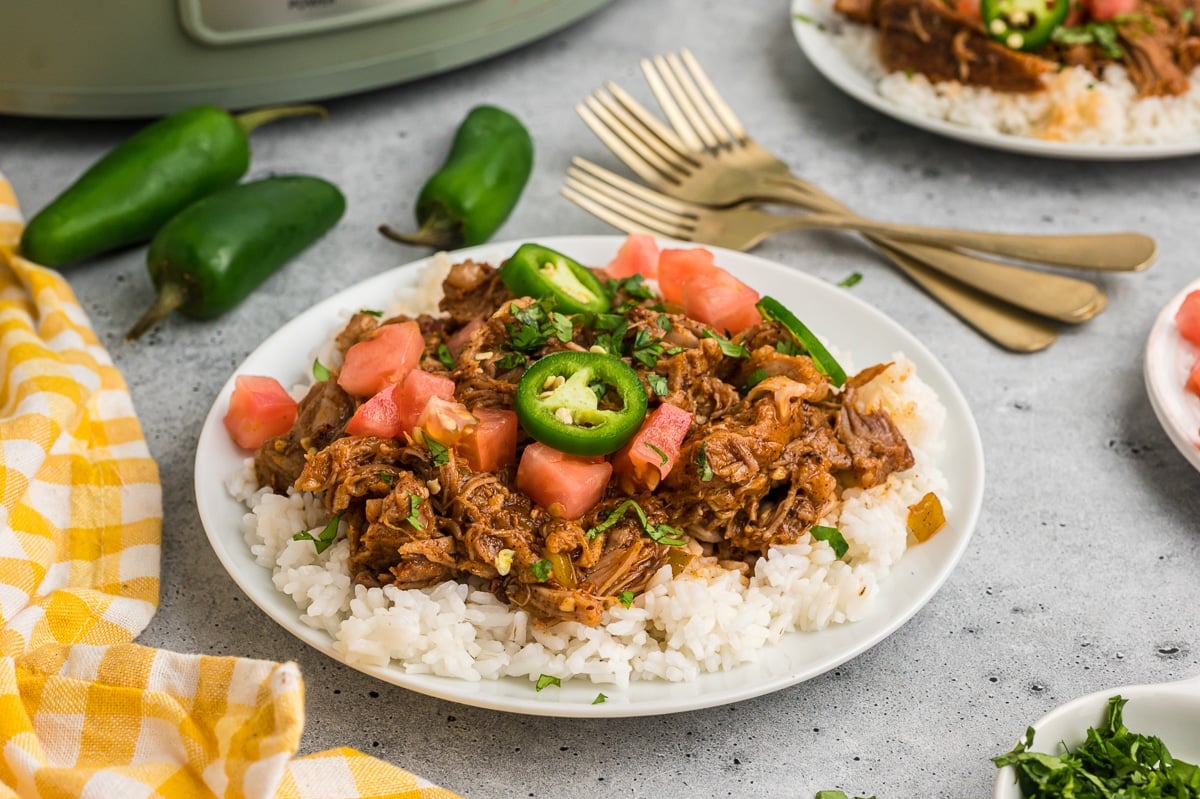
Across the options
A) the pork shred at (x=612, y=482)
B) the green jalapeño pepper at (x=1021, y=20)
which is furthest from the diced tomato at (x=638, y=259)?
the green jalapeño pepper at (x=1021, y=20)

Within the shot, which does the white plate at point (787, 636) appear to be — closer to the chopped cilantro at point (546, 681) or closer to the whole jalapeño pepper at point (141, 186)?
the chopped cilantro at point (546, 681)

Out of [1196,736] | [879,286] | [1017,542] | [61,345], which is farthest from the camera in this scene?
[879,286]

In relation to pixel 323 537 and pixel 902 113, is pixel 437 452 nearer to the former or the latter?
pixel 323 537

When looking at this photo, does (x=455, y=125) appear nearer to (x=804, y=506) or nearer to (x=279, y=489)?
(x=279, y=489)

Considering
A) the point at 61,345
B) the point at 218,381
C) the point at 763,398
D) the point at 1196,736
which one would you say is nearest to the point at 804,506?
the point at 763,398

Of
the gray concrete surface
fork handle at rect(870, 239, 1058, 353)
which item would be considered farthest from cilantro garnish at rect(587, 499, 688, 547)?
fork handle at rect(870, 239, 1058, 353)

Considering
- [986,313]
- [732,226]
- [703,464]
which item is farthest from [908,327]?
[703,464]

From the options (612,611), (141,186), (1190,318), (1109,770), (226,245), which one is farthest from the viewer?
(141,186)
